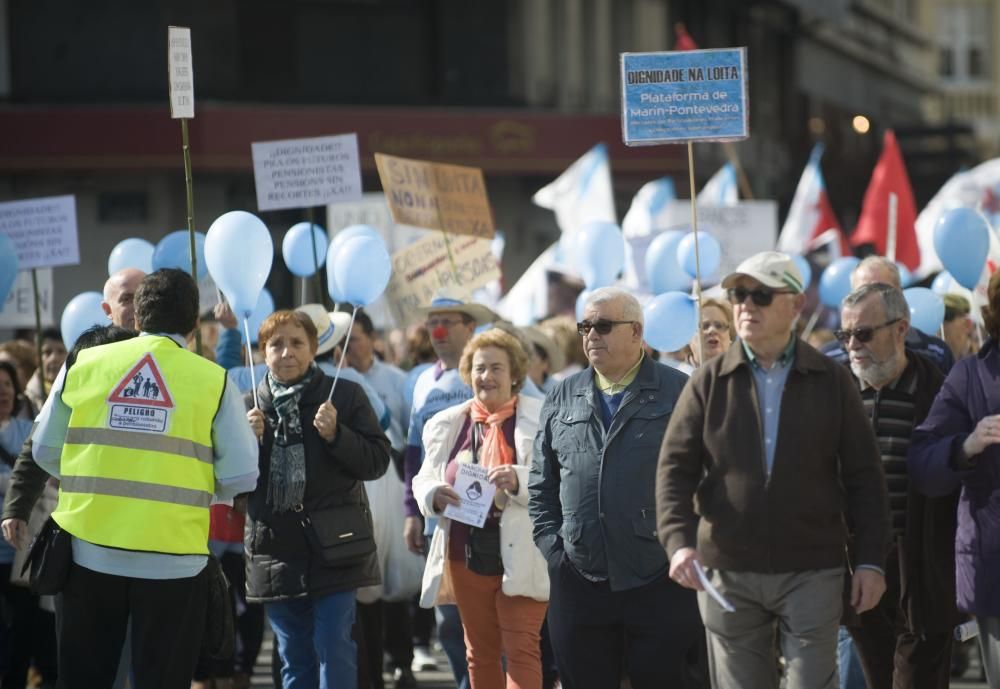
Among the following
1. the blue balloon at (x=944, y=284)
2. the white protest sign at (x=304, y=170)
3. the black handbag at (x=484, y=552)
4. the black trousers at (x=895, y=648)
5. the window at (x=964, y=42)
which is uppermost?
the window at (x=964, y=42)

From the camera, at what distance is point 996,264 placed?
11.4m

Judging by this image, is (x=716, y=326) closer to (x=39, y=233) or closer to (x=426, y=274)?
(x=426, y=274)

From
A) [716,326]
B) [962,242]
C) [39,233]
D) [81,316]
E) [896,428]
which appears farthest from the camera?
[39,233]

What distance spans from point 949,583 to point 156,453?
117 inches

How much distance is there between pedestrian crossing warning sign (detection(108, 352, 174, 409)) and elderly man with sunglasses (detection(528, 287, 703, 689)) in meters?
1.49

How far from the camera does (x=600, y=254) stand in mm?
13469

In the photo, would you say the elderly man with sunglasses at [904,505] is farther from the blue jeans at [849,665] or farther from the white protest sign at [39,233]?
the white protest sign at [39,233]

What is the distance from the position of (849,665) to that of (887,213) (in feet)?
33.4

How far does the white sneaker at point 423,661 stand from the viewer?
11219mm

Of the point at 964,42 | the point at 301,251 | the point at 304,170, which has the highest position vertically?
the point at 964,42

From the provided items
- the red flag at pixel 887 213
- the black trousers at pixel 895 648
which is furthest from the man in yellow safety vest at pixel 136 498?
the red flag at pixel 887 213

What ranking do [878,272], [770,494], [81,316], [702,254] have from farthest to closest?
[702,254], [81,316], [878,272], [770,494]

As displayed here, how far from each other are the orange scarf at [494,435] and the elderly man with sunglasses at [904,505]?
1.53 m

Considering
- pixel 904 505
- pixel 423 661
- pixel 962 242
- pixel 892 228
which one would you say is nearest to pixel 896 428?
pixel 904 505
